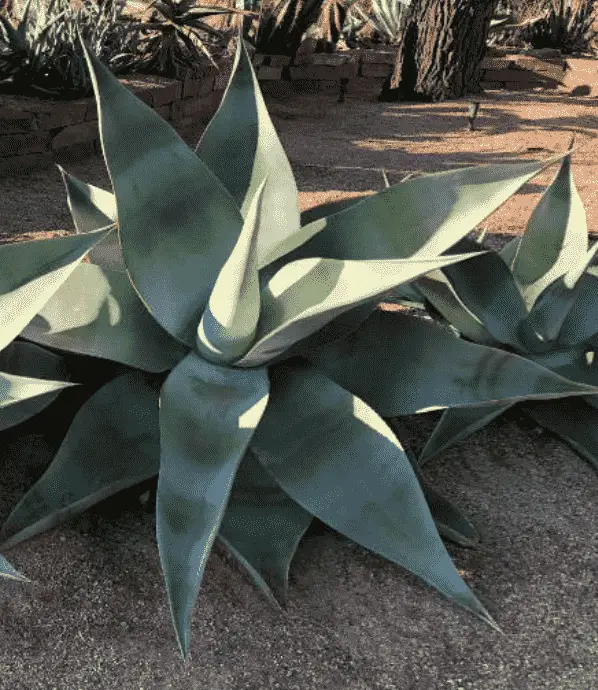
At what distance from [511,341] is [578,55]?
28.1 ft

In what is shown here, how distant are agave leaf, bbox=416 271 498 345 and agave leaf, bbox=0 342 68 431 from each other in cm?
88

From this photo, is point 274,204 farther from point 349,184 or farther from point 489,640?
point 349,184

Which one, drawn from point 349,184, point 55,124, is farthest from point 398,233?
point 55,124

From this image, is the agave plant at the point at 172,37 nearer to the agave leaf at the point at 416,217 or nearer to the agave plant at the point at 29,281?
the agave leaf at the point at 416,217

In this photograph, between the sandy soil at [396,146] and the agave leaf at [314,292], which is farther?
the sandy soil at [396,146]

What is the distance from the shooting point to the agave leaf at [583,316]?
2.52 meters

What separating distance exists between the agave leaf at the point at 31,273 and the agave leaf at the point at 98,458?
28cm

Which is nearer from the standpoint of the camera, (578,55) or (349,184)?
(349,184)

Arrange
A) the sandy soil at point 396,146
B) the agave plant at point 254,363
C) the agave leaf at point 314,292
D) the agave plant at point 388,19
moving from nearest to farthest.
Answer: the agave leaf at point 314,292 < the agave plant at point 254,363 < the sandy soil at point 396,146 < the agave plant at point 388,19

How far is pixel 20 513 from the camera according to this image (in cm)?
185

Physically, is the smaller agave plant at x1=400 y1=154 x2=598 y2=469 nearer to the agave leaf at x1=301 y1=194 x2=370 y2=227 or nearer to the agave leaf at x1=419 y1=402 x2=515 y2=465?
the agave leaf at x1=419 y1=402 x2=515 y2=465

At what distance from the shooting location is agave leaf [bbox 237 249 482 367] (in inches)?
67.2

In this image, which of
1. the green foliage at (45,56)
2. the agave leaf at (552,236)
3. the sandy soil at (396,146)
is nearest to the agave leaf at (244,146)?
the agave leaf at (552,236)

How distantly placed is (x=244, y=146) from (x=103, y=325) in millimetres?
542
